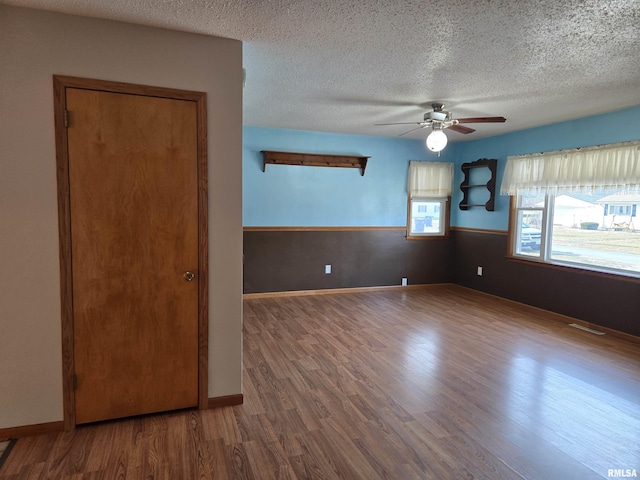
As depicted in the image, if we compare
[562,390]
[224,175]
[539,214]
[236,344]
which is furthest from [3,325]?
[539,214]

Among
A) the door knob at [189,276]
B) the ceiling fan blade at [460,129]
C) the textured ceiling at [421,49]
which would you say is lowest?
the door knob at [189,276]

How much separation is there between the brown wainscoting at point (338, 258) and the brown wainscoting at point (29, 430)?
10.8 feet

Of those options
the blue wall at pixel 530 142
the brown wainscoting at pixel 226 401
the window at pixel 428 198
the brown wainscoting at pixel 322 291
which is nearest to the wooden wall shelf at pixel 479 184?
the blue wall at pixel 530 142

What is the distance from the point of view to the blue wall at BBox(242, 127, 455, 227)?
5355mm

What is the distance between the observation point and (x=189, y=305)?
2.45m

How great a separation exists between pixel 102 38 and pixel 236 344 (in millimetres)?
2019

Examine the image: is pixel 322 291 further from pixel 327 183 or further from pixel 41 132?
pixel 41 132

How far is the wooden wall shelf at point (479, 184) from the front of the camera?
221 inches

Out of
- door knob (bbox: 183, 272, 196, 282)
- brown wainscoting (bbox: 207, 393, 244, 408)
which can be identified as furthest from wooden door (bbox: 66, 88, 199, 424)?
brown wainscoting (bbox: 207, 393, 244, 408)

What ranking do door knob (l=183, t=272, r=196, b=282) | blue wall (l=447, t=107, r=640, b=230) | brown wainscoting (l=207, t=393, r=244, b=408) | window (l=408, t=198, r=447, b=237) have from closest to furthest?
door knob (l=183, t=272, r=196, b=282) → brown wainscoting (l=207, t=393, r=244, b=408) → blue wall (l=447, t=107, r=640, b=230) → window (l=408, t=198, r=447, b=237)

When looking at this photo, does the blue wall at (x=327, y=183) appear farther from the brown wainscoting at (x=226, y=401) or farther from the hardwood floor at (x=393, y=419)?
the brown wainscoting at (x=226, y=401)

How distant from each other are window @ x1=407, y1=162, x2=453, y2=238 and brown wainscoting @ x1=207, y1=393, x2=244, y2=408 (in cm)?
433

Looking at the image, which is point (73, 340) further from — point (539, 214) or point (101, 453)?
point (539, 214)

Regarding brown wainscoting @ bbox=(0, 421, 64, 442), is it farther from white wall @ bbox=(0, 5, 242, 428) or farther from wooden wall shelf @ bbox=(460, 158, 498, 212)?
wooden wall shelf @ bbox=(460, 158, 498, 212)
